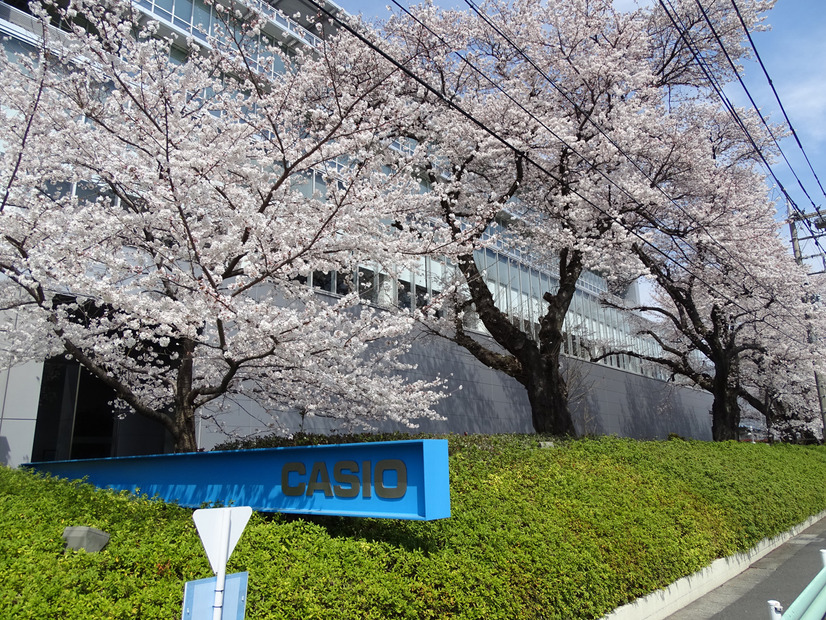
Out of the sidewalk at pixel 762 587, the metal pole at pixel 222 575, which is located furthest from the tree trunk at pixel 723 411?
the metal pole at pixel 222 575

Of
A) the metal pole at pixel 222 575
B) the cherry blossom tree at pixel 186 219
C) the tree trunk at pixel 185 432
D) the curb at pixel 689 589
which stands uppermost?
the cherry blossom tree at pixel 186 219

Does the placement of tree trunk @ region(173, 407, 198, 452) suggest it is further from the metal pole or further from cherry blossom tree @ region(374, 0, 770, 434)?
cherry blossom tree @ region(374, 0, 770, 434)

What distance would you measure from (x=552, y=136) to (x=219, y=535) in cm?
1225

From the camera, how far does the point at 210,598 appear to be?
313cm

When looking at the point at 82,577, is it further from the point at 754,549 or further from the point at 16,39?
the point at 16,39

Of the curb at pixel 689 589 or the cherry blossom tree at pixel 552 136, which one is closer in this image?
the curb at pixel 689 589

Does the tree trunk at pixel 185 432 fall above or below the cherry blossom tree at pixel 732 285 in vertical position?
below

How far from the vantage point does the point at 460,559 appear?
5.35m

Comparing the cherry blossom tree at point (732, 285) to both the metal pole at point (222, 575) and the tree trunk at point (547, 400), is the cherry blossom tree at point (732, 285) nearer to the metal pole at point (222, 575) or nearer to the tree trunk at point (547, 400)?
the tree trunk at point (547, 400)

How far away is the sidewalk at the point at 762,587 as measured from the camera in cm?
698

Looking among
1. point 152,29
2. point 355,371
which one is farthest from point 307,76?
point 355,371

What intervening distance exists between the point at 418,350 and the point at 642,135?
8.53 metres

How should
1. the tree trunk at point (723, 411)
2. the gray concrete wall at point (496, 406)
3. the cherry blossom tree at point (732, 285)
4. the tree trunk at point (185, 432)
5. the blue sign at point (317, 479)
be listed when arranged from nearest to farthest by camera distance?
the blue sign at point (317, 479), the tree trunk at point (185, 432), the gray concrete wall at point (496, 406), the cherry blossom tree at point (732, 285), the tree trunk at point (723, 411)

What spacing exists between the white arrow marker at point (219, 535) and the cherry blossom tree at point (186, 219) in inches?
143
